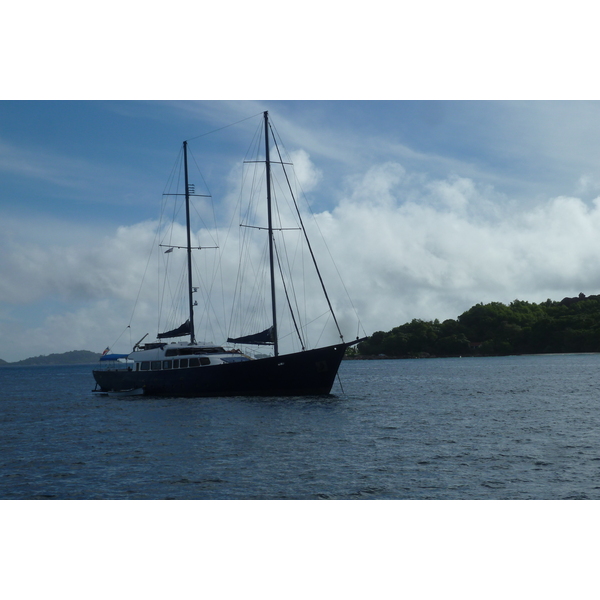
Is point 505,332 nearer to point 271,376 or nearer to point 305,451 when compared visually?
point 271,376

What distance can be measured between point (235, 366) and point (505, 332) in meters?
141

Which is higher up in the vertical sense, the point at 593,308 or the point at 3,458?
the point at 593,308

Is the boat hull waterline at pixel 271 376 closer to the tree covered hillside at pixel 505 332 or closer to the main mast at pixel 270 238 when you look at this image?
the main mast at pixel 270 238

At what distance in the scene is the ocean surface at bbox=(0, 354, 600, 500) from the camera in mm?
17141

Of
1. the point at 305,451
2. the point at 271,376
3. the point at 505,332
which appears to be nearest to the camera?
the point at 305,451

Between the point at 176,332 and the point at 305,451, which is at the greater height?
the point at 176,332

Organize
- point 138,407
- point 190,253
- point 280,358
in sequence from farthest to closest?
1. point 190,253
2. point 138,407
3. point 280,358

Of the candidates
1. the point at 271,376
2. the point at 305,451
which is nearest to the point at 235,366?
the point at 271,376

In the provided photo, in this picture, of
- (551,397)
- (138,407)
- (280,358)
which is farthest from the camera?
(551,397)

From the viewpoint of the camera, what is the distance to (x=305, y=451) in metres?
22.5

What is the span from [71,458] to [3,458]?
10.8 feet

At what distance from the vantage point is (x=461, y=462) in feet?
67.4

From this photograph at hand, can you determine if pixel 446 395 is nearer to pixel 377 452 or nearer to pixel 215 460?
pixel 377 452

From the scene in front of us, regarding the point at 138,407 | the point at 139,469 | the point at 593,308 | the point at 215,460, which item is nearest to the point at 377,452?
the point at 215,460
